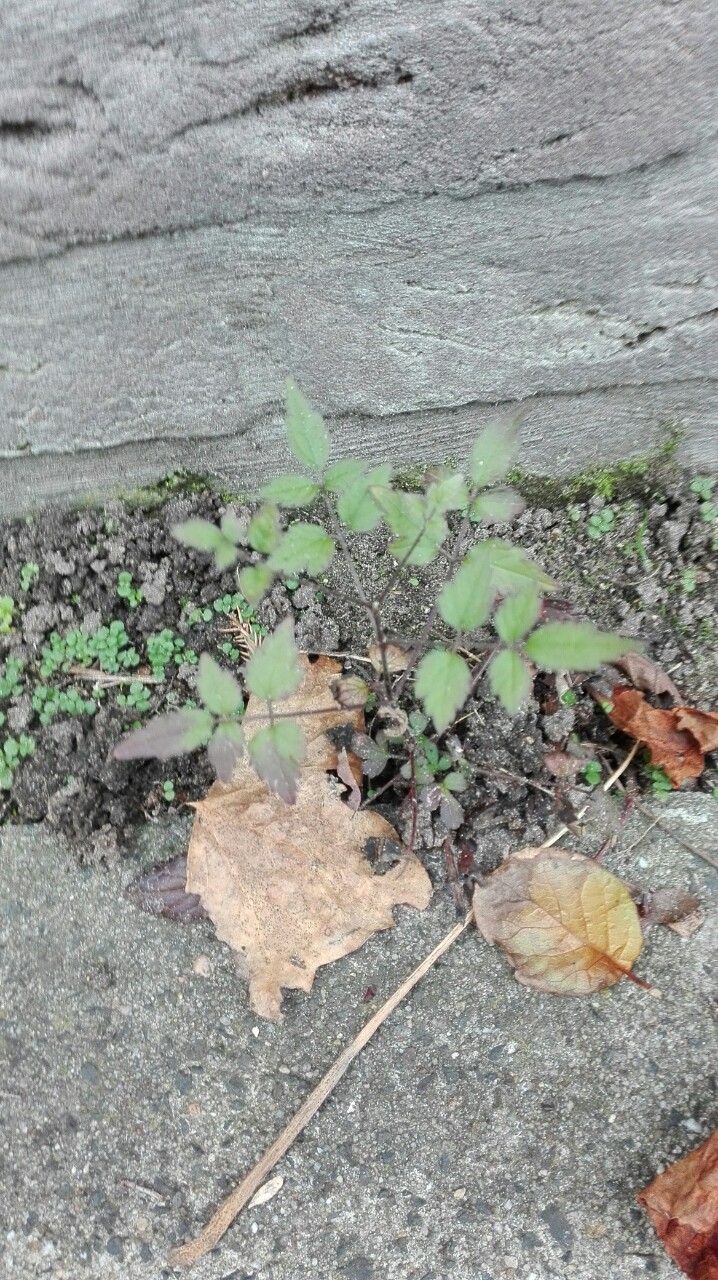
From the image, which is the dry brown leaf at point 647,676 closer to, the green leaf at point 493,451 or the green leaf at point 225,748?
the green leaf at point 493,451

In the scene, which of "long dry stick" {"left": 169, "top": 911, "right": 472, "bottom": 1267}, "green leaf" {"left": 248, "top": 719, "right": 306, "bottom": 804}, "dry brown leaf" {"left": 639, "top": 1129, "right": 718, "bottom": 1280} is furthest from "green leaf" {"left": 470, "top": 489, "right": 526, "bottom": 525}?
"dry brown leaf" {"left": 639, "top": 1129, "right": 718, "bottom": 1280}

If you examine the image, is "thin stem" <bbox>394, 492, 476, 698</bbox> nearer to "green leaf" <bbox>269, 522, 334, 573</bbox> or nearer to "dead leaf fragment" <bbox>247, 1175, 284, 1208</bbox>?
"green leaf" <bbox>269, 522, 334, 573</bbox>

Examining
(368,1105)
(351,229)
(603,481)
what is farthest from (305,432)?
(368,1105)

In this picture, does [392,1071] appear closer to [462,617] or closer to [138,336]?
[462,617]

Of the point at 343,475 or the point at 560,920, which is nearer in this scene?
the point at 343,475

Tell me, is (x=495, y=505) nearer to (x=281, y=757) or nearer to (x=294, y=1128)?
(x=281, y=757)

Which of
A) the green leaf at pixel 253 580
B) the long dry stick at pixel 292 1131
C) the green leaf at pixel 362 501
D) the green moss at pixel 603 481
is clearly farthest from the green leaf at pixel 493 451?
the long dry stick at pixel 292 1131

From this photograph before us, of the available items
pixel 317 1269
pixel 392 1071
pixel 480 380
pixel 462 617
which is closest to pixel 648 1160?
pixel 392 1071
